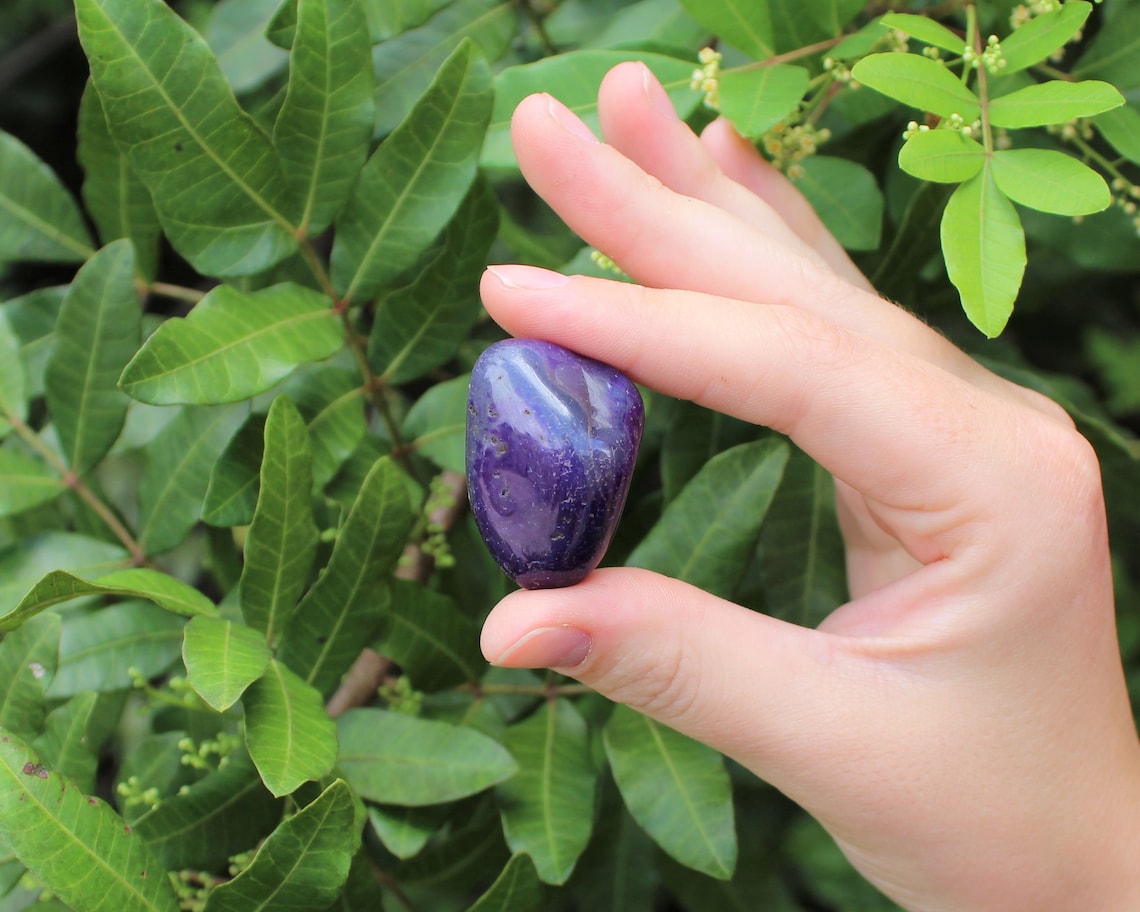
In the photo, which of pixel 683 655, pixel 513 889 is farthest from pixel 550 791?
pixel 683 655

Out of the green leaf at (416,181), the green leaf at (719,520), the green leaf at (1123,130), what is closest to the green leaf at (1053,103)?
the green leaf at (1123,130)

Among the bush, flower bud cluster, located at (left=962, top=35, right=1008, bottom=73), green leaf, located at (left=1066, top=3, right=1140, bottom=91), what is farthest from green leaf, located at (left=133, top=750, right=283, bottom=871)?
green leaf, located at (left=1066, top=3, right=1140, bottom=91)

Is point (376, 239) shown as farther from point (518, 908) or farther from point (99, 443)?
point (518, 908)

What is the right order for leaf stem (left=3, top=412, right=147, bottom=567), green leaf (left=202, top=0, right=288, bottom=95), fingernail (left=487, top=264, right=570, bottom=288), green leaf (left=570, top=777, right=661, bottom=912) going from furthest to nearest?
green leaf (left=570, top=777, right=661, bottom=912) → green leaf (left=202, top=0, right=288, bottom=95) → leaf stem (left=3, top=412, right=147, bottom=567) → fingernail (left=487, top=264, right=570, bottom=288)

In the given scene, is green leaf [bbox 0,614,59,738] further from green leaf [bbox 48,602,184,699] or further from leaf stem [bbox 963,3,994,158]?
leaf stem [bbox 963,3,994,158]

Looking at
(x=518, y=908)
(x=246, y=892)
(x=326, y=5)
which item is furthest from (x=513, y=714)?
(x=326, y=5)

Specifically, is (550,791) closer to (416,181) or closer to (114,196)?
(416,181)
